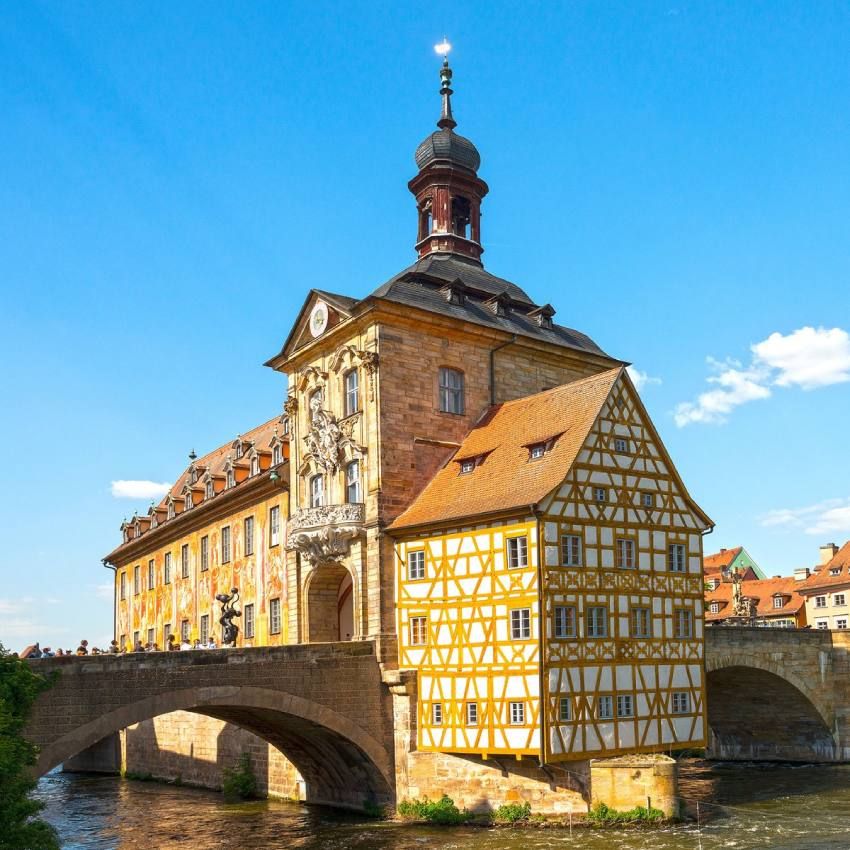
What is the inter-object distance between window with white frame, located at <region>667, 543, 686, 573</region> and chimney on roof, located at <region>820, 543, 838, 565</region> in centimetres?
4795

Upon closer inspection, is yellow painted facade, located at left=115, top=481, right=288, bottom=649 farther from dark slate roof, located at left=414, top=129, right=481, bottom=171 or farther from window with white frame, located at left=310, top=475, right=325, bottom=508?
dark slate roof, located at left=414, top=129, right=481, bottom=171

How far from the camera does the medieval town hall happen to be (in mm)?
29734

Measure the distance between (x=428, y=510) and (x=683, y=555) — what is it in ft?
24.9

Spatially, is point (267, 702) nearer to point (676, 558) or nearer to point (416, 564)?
point (416, 564)

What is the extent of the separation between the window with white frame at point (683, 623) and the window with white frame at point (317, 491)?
11581 millimetres

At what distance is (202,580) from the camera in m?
49.1

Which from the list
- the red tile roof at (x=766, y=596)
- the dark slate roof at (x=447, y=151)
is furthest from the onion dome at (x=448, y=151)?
the red tile roof at (x=766, y=596)

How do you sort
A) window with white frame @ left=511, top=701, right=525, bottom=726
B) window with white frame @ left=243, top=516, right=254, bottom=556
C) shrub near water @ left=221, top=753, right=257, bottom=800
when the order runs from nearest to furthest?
1. window with white frame @ left=511, top=701, right=525, bottom=726
2. shrub near water @ left=221, top=753, right=257, bottom=800
3. window with white frame @ left=243, top=516, right=254, bottom=556

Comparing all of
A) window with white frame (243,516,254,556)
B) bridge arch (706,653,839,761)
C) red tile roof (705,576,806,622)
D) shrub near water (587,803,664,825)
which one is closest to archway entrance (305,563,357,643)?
window with white frame (243,516,254,556)

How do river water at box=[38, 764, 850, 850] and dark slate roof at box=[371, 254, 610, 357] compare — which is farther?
dark slate roof at box=[371, 254, 610, 357]

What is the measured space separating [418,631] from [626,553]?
6270 millimetres

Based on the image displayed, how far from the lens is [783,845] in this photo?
26359mm

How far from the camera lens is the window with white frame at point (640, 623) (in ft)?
103

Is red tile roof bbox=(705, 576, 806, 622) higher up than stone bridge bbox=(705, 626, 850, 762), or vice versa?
red tile roof bbox=(705, 576, 806, 622)
